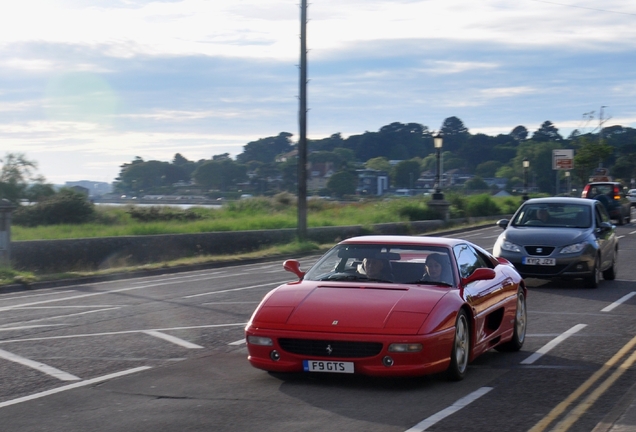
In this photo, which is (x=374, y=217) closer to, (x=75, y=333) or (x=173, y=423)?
(x=75, y=333)

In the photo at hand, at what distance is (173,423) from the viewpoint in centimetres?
611

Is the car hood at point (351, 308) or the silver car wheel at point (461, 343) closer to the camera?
the car hood at point (351, 308)

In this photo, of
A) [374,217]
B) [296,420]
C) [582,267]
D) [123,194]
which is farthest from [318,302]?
[123,194]

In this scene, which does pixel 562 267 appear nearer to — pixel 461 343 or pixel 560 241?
pixel 560 241

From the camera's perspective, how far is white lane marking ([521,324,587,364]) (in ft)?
29.1

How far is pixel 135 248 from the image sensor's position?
2462 centimetres

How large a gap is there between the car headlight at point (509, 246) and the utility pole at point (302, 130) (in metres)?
12.7

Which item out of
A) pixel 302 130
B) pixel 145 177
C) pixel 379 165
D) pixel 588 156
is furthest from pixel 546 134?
pixel 302 130

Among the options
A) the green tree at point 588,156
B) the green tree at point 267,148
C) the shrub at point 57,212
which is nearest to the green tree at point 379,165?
the green tree at point 267,148

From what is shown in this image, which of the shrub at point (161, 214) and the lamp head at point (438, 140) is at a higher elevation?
the lamp head at point (438, 140)

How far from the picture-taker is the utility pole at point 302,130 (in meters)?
27.2

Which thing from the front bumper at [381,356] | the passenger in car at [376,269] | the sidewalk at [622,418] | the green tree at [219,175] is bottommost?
the sidewalk at [622,418]

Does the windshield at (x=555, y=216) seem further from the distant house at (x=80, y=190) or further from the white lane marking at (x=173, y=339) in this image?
the distant house at (x=80, y=190)

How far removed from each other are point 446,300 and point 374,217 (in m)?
33.6
